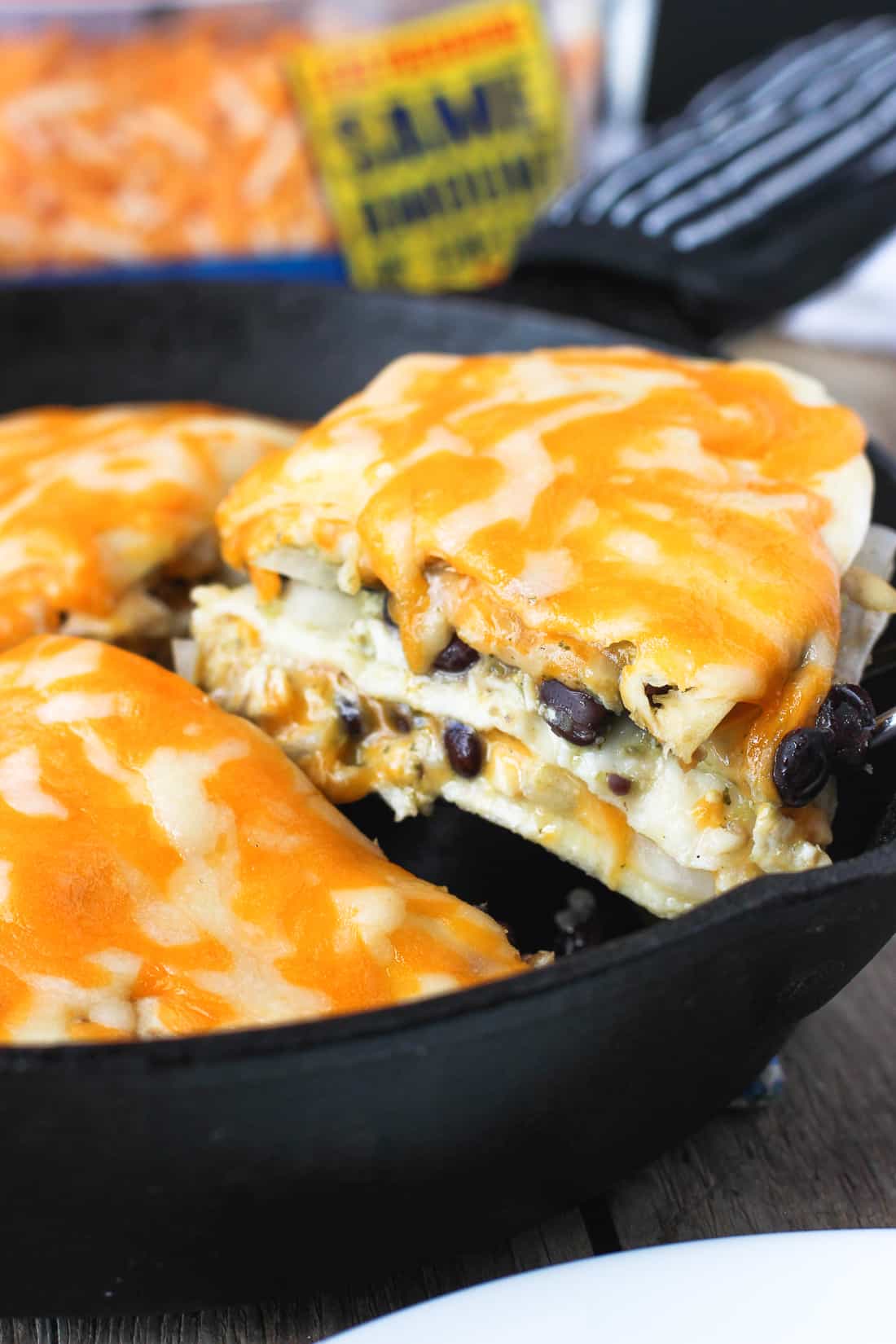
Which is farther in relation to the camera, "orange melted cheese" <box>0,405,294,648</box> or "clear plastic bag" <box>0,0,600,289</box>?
"clear plastic bag" <box>0,0,600,289</box>

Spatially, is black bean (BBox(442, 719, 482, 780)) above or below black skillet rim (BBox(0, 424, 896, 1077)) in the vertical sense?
below

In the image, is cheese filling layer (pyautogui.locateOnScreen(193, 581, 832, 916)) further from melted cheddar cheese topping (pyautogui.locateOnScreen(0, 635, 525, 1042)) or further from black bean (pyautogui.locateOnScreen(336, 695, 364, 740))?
melted cheddar cheese topping (pyautogui.locateOnScreen(0, 635, 525, 1042))

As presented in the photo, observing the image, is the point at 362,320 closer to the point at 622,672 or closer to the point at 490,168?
the point at 622,672

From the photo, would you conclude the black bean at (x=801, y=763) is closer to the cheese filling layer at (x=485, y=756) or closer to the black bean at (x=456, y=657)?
the cheese filling layer at (x=485, y=756)

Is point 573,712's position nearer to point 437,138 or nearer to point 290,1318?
point 290,1318


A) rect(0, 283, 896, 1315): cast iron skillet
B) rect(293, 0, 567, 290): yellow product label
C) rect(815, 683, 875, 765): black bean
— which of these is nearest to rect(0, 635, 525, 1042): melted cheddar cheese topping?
rect(0, 283, 896, 1315): cast iron skillet

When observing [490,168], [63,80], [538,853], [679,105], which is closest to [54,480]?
[538,853]
